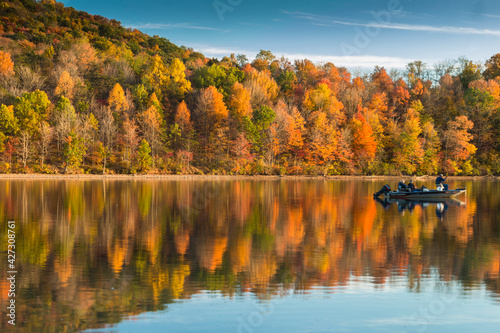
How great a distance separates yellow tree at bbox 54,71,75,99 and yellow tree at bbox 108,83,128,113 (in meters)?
6.81

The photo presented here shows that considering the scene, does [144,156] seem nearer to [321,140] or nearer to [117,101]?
[117,101]

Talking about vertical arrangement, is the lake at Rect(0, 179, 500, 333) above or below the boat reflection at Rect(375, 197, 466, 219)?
below

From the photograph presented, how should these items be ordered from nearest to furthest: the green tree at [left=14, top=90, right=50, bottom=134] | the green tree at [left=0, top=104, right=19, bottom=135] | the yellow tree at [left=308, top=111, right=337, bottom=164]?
the green tree at [left=0, top=104, right=19, bottom=135] → the green tree at [left=14, top=90, right=50, bottom=134] → the yellow tree at [left=308, top=111, right=337, bottom=164]

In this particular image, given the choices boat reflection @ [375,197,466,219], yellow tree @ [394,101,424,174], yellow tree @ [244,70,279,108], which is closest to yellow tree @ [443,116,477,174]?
yellow tree @ [394,101,424,174]

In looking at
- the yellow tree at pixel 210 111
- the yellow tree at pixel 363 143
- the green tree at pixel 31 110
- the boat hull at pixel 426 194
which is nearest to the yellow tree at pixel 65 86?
the green tree at pixel 31 110

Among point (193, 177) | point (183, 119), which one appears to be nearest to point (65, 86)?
point (183, 119)

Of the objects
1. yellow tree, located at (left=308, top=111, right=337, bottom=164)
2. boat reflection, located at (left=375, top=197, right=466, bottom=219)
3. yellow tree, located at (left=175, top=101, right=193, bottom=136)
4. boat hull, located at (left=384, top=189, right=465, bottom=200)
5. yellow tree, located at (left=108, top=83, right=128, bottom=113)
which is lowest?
boat reflection, located at (left=375, top=197, right=466, bottom=219)

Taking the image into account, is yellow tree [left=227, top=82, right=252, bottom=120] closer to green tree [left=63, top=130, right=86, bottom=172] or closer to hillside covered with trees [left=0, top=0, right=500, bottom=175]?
hillside covered with trees [left=0, top=0, right=500, bottom=175]

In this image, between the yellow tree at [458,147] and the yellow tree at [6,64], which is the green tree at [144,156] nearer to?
the yellow tree at [6,64]

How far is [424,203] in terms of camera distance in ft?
131

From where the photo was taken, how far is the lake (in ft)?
35.6

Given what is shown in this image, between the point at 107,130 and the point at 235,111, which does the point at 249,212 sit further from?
the point at 235,111

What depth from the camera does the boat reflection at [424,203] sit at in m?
34.5

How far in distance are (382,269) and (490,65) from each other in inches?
4224
